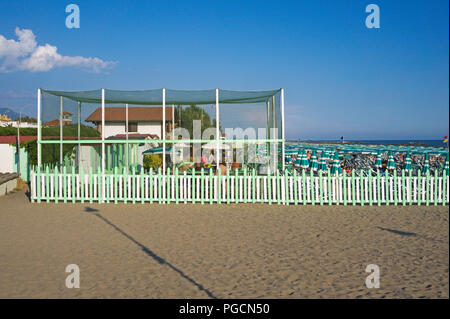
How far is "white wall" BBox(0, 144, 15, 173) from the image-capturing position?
49.4 ft

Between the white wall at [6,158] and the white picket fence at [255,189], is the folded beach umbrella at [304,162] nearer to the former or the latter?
the white picket fence at [255,189]

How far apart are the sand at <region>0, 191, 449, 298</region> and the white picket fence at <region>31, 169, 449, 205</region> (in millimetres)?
685

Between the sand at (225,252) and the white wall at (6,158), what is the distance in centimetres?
616

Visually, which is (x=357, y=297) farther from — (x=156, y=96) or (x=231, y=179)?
(x=156, y=96)

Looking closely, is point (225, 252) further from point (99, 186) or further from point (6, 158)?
point (6, 158)

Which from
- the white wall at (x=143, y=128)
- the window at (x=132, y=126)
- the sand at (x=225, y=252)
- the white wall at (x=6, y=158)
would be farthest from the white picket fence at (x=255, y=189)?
the window at (x=132, y=126)

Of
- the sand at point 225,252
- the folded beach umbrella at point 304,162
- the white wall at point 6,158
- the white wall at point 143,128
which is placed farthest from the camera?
the white wall at point 143,128

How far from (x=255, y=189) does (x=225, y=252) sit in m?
5.00

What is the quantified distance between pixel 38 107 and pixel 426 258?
10.1 m

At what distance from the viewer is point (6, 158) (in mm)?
15086

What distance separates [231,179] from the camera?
1041 centimetres

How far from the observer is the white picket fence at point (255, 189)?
33.2 ft

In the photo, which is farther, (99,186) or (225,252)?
(99,186)

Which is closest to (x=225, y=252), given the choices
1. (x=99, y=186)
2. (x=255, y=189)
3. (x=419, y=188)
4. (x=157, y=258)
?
(x=157, y=258)
